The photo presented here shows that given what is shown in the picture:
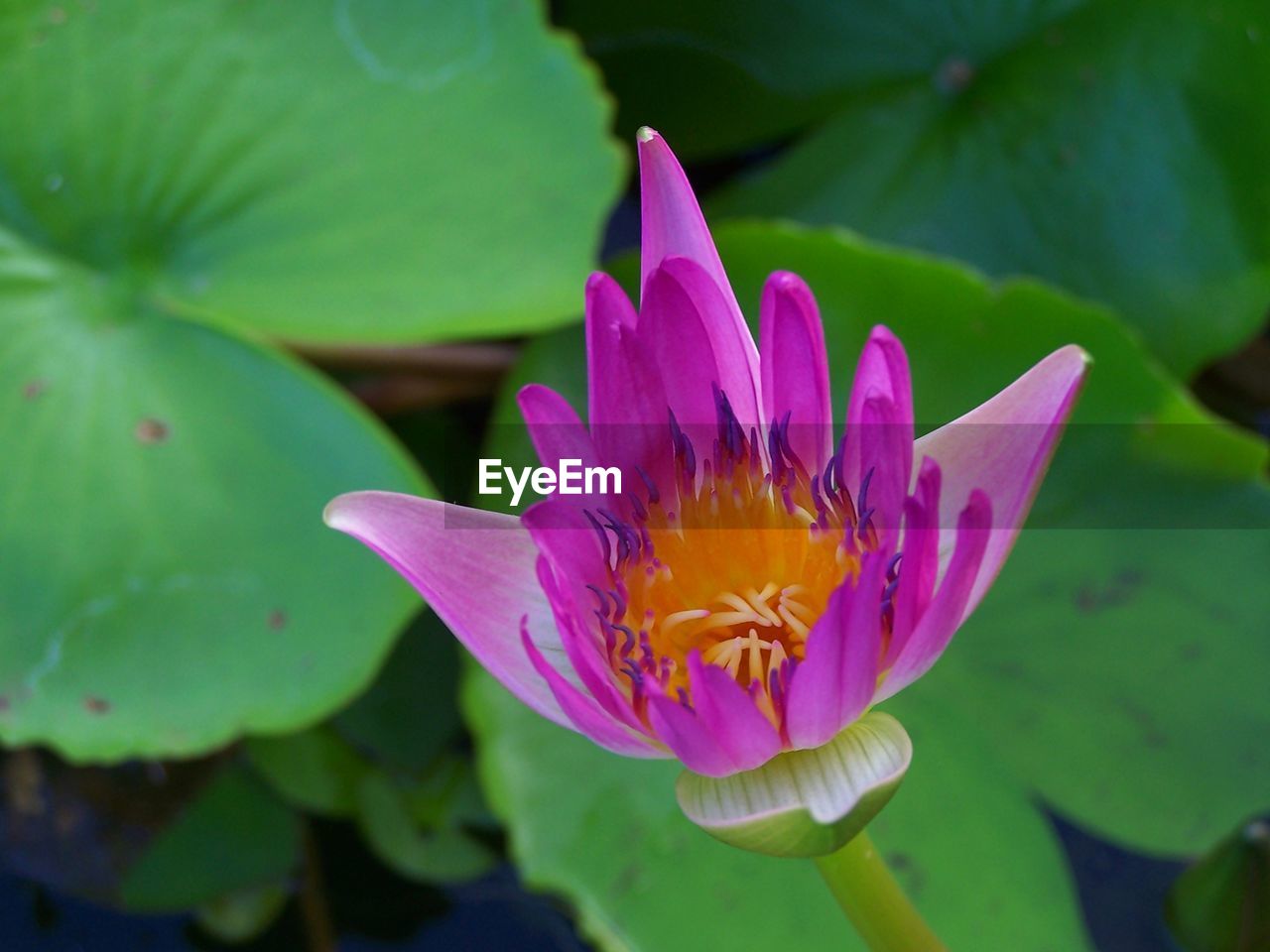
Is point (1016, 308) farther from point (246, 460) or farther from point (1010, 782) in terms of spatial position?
point (246, 460)

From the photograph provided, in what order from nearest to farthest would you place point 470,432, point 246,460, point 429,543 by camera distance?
point 429,543
point 246,460
point 470,432

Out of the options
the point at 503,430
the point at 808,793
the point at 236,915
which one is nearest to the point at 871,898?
the point at 808,793

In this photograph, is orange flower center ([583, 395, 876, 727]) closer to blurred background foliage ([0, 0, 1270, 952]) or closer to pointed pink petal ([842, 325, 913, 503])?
pointed pink petal ([842, 325, 913, 503])

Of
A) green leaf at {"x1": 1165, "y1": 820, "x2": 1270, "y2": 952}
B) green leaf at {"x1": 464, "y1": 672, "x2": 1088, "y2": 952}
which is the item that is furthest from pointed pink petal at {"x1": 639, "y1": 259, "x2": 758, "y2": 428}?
green leaf at {"x1": 1165, "y1": 820, "x2": 1270, "y2": 952}

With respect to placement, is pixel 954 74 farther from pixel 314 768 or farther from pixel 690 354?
pixel 314 768

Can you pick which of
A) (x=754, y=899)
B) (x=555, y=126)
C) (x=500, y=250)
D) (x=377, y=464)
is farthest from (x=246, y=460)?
(x=754, y=899)

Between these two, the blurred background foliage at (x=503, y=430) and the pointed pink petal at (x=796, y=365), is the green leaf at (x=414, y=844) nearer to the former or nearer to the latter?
the blurred background foliage at (x=503, y=430)

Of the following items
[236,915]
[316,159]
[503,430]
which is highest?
[316,159]
